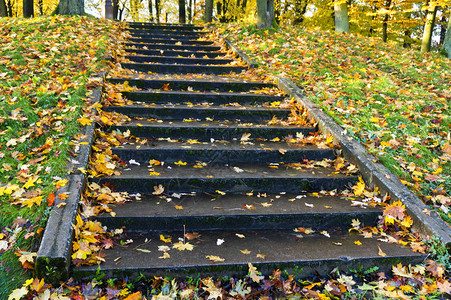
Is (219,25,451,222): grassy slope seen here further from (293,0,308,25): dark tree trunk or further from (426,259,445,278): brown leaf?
(293,0,308,25): dark tree trunk

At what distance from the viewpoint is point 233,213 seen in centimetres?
295

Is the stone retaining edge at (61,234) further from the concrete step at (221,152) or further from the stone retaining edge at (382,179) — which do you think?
the stone retaining edge at (382,179)

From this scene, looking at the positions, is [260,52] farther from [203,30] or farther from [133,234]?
[133,234]

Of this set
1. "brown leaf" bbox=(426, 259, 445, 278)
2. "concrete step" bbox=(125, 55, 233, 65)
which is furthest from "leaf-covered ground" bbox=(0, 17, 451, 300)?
"concrete step" bbox=(125, 55, 233, 65)

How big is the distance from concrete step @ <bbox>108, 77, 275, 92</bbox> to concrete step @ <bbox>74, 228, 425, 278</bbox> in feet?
10.8

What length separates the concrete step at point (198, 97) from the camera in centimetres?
492

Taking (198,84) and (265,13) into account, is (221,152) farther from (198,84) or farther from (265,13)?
(265,13)

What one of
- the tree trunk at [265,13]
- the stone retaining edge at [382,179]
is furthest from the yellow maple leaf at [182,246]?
the tree trunk at [265,13]

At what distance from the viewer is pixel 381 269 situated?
8.70ft

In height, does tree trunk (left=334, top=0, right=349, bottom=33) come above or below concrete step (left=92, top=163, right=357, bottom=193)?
above

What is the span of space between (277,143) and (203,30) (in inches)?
326

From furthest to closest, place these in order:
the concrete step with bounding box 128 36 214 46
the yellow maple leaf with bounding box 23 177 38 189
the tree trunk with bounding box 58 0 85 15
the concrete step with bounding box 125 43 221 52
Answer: the tree trunk with bounding box 58 0 85 15 < the concrete step with bounding box 128 36 214 46 < the concrete step with bounding box 125 43 221 52 < the yellow maple leaf with bounding box 23 177 38 189

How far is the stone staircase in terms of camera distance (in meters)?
2.54

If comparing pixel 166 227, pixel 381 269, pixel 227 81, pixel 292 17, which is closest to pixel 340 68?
pixel 227 81
